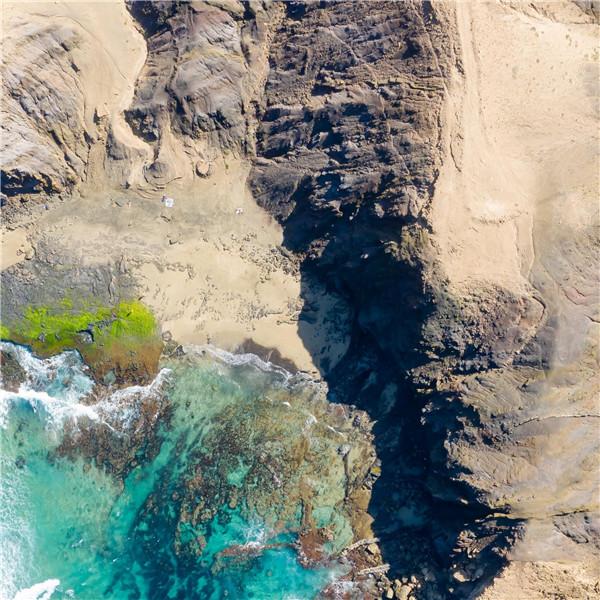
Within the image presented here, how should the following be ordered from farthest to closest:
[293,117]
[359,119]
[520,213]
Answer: [293,117]
[359,119]
[520,213]

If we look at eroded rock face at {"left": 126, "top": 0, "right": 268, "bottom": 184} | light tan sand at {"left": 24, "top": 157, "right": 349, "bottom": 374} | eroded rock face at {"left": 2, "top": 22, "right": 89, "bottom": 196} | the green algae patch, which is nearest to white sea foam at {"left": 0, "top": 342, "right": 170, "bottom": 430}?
the green algae patch

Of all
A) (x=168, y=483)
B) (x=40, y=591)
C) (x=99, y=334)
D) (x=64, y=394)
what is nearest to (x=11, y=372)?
(x=64, y=394)

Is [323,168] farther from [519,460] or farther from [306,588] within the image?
[306,588]

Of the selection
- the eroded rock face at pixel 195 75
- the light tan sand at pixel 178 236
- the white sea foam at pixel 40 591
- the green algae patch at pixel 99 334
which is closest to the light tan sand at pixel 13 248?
the light tan sand at pixel 178 236

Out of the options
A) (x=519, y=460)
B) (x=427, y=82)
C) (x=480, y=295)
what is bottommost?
(x=519, y=460)

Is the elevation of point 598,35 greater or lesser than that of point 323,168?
greater

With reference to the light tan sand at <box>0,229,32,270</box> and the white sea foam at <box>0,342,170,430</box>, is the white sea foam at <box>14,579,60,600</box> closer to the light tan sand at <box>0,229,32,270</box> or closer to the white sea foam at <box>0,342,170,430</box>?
the white sea foam at <box>0,342,170,430</box>

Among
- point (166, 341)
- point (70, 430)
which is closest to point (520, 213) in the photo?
point (166, 341)
